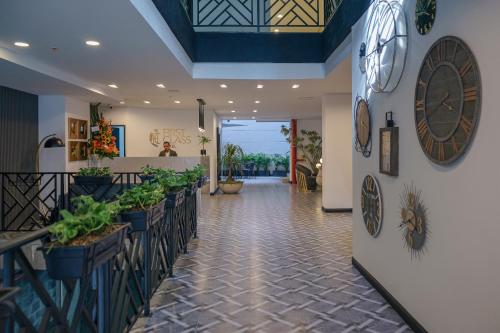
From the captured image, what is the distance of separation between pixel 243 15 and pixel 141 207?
16.5ft

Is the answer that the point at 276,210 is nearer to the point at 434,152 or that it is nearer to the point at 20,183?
the point at 20,183

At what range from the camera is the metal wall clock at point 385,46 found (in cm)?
348

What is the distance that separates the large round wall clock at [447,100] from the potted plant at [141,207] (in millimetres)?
2069

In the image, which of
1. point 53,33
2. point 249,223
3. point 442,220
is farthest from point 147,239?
point 249,223

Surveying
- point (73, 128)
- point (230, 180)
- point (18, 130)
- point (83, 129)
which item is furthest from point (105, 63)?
point (230, 180)

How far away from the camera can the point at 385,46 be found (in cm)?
385

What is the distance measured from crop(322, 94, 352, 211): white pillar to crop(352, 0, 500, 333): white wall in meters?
5.26

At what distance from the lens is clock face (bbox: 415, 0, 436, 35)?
112 inches

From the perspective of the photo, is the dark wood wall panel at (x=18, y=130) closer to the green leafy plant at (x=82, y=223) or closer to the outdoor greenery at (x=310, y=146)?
the green leafy plant at (x=82, y=223)

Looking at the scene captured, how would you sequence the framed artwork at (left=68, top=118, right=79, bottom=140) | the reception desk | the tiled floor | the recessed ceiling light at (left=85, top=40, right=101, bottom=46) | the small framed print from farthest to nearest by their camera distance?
the reception desk → the framed artwork at (left=68, top=118, right=79, bottom=140) → the recessed ceiling light at (left=85, top=40, right=101, bottom=46) → the small framed print → the tiled floor

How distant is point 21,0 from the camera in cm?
362

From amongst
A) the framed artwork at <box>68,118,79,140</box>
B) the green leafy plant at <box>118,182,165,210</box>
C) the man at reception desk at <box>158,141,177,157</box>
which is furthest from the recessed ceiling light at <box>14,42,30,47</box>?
the man at reception desk at <box>158,141,177,157</box>

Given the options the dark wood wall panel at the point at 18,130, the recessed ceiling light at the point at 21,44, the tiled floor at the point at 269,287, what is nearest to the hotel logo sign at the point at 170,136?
the dark wood wall panel at the point at 18,130

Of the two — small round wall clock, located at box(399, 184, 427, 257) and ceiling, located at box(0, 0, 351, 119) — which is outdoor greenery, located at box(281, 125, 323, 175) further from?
small round wall clock, located at box(399, 184, 427, 257)
